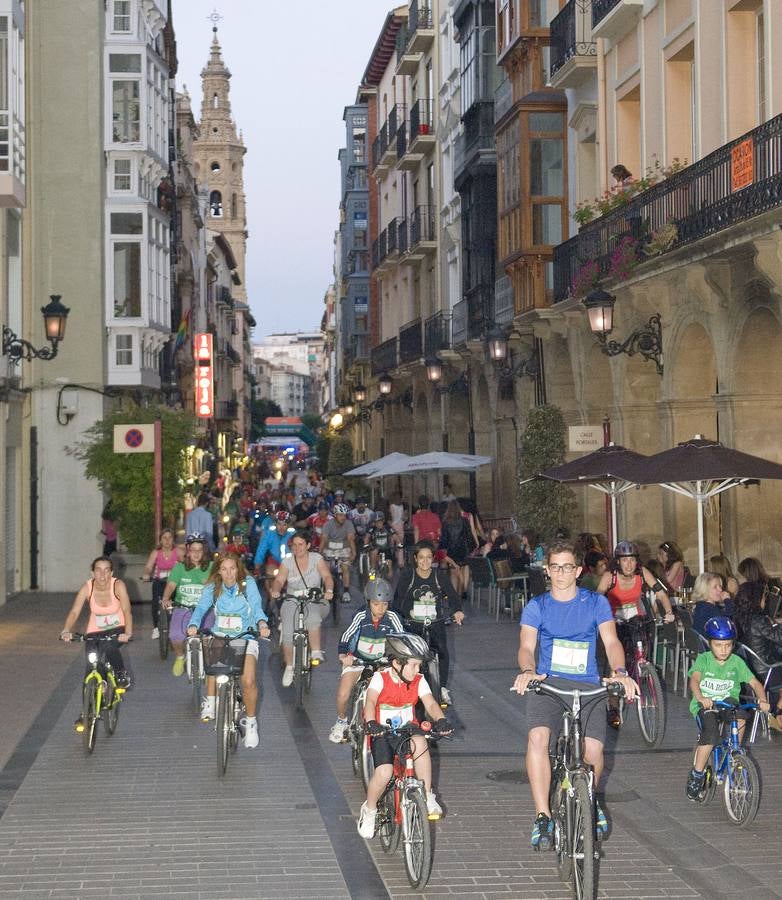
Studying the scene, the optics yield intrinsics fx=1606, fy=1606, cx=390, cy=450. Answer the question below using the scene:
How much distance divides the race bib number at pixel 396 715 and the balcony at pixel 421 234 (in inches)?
1454

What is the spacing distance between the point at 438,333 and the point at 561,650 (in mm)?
33274

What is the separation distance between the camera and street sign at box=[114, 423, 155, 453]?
25.3 metres

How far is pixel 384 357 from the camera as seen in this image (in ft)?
173

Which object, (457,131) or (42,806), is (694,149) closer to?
(42,806)

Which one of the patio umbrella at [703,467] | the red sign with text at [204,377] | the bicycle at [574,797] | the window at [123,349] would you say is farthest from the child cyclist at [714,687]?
the red sign with text at [204,377]

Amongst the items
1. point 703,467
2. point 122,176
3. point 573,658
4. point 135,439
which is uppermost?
point 122,176

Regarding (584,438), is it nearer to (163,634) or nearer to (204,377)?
(163,634)

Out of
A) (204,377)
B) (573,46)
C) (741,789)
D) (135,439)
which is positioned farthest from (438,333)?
(741,789)

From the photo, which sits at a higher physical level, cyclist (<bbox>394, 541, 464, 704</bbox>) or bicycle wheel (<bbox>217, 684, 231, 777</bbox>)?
cyclist (<bbox>394, 541, 464, 704</bbox>)

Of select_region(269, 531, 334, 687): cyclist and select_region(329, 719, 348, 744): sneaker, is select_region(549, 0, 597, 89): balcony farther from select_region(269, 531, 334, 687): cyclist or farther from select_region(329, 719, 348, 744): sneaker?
select_region(329, 719, 348, 744): sneaker

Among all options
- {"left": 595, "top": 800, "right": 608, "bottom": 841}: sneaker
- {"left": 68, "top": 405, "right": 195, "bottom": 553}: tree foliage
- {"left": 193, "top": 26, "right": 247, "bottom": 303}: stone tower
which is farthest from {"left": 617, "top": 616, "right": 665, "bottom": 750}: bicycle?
{"left": 193, "top": 26, "right": 247, "bottom": 303}: stone tower

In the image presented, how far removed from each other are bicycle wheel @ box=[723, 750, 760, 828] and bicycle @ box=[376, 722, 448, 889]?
2037mm

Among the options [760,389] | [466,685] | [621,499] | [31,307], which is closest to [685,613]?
[466,685]

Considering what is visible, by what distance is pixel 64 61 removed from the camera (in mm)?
30812
